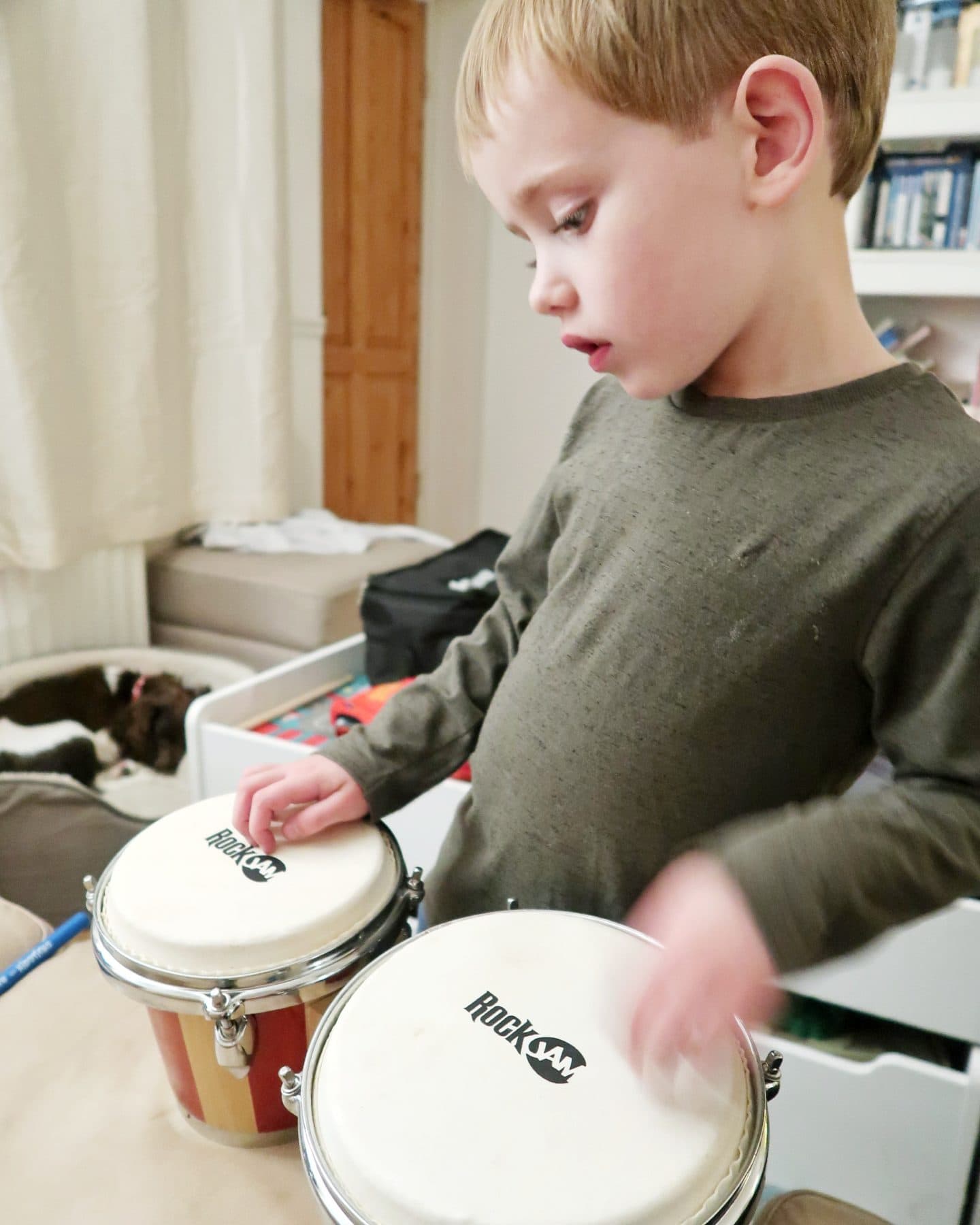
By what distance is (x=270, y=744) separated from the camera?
4.26ft

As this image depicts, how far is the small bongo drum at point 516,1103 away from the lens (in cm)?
41

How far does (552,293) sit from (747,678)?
25cm

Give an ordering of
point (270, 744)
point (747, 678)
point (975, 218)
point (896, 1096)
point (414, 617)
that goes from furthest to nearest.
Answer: point (975, 218)
point (414, 617)
point (270, 744)
point (896, 1096)
point (747, 678)

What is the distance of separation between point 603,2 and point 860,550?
1.04 feet

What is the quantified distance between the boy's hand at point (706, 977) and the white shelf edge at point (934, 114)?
159cm

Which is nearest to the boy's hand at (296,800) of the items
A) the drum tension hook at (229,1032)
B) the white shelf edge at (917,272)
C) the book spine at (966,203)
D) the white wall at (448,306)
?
the drum tension hook at (229,1032)

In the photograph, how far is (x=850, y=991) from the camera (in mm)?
1062

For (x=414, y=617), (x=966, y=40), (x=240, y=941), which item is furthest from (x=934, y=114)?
(x=240, y=941)

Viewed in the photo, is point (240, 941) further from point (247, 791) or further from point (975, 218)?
point (975, 218)

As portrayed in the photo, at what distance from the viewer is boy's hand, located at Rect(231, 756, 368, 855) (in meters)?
0.65

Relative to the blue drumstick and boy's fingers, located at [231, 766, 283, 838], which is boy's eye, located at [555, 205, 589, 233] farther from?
the blue drumstick

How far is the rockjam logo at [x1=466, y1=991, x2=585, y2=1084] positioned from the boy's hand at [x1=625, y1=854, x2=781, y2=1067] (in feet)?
0.13

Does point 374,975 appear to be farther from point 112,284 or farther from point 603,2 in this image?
point 112,284

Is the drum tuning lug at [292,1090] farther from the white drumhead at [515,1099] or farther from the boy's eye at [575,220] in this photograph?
the boy's eye at [575,220]
